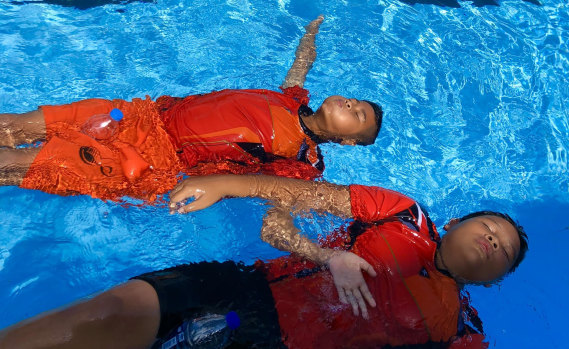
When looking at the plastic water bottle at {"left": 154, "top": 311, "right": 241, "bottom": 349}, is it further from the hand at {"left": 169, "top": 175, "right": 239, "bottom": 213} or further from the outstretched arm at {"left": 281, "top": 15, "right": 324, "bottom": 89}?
the outstretched arm at {"left": 281, "top": 15, "right": 324, "bottom": 89}

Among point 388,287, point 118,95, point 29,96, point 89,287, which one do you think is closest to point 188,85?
point 118,95

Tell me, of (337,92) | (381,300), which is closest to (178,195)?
(381,300)

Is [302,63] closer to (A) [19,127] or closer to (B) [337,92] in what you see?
(B) [337,92]

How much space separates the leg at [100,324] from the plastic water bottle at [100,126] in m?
1.57

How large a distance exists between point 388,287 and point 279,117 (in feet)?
5.67

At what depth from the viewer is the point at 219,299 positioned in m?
2.62

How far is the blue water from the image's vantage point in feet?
12.1

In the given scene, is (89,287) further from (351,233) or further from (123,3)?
(123,3)

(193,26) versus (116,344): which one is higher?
(193,26)

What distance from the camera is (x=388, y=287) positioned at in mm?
2828

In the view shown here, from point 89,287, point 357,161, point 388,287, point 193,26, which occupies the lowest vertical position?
point 89,287

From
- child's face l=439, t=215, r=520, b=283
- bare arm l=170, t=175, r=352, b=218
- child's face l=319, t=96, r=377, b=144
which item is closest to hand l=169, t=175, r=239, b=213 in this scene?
bare arm l=170, t=175, r=352, b=218

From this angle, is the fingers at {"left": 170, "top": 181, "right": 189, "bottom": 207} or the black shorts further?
the fingers at {"left": 170, "top": 181, "right": 189, "bottom": 207}

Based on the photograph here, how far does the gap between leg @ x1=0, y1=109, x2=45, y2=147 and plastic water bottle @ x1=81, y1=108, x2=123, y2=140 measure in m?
0.34
